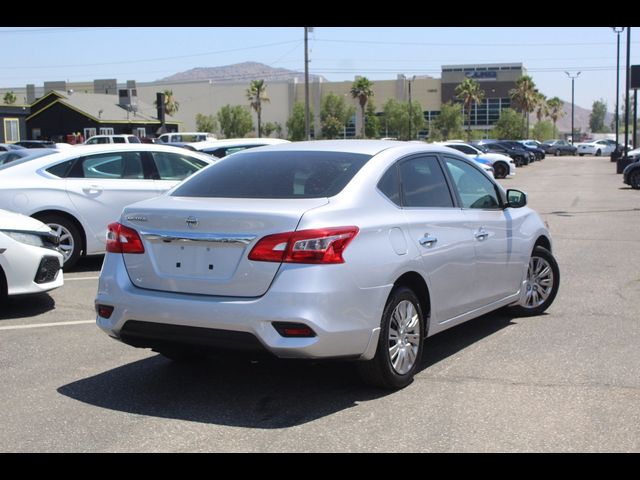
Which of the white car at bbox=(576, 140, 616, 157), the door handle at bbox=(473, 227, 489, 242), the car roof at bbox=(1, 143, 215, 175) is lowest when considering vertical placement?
the door handle at bbox=(473, 227, 489, 242)

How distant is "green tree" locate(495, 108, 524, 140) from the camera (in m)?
101

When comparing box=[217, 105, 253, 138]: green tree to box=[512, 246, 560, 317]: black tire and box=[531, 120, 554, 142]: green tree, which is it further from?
box=[512, 246, 560, 317]: black tire

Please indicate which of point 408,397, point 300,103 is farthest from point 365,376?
point 300,103

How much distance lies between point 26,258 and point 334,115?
319 ft

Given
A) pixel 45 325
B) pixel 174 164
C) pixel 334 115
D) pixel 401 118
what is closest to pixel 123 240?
pixel 45 325

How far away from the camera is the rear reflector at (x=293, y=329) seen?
4.79m

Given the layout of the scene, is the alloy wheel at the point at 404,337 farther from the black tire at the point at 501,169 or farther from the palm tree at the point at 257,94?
the palm tree at the point at 257,94

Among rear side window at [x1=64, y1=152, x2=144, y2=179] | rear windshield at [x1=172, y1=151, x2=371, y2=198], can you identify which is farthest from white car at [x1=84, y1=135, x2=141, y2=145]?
rear windshield at [x1=172, y1=151, x2=371, y2=198]

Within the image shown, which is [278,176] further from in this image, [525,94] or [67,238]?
[525,94]

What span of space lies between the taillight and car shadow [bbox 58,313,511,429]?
2.24 ft

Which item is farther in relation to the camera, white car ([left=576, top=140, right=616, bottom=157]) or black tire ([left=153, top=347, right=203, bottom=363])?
white car ([left=576, top=140, right=616, bottom=157])

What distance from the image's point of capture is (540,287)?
7.73 metres
